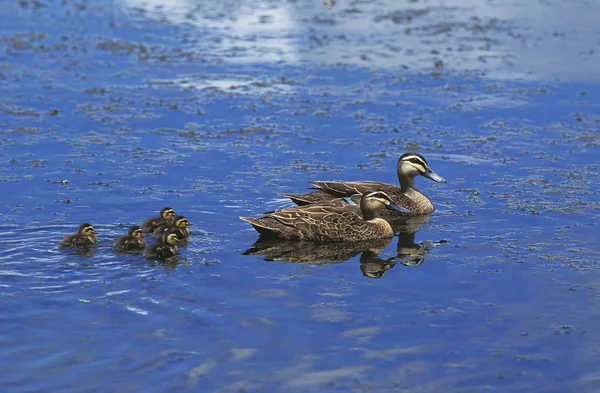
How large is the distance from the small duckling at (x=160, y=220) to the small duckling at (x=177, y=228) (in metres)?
0.21

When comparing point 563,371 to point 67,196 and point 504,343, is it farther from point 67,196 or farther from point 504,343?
point 67,196

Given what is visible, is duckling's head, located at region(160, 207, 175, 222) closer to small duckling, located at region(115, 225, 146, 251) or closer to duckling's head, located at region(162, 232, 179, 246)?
duckling's head, located at region(162, 232, 179, 246)

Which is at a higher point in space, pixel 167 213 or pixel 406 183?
pixel 406 183

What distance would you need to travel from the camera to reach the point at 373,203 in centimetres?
1241

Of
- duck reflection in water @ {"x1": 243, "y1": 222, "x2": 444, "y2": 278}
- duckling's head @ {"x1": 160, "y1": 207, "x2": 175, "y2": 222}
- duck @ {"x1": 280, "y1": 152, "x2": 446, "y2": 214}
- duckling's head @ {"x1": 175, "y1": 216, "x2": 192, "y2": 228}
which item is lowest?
duck reflection in water @ {"x1": 243, "y1": 222, "x2": 444, "y2": 278}

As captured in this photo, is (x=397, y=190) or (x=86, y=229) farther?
(x=397, y=190)

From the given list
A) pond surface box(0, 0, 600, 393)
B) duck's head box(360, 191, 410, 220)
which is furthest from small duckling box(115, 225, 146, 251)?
duck's head box(360, 191, 410, 220)

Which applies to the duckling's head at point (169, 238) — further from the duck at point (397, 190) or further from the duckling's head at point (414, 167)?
the duckling's head at point (414, 167)

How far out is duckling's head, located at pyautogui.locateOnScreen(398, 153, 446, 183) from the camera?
44.3ft

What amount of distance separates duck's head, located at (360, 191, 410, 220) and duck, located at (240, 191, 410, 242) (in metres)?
0.02

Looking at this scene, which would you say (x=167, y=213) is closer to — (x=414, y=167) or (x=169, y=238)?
(x=169, y=238)

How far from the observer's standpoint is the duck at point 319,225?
38.5ft

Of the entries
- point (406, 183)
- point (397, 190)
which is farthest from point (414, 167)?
point (397, 190)

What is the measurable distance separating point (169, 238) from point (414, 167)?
13.0ft
